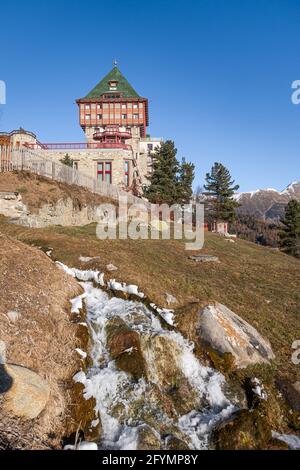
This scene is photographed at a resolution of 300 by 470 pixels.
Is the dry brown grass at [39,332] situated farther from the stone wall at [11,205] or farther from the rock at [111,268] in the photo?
the stone wall at [11,205]

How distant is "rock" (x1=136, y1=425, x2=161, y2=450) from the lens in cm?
565

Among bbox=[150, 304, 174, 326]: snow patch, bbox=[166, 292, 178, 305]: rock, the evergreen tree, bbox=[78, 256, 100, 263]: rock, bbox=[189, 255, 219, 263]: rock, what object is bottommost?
bbox=[150, 304, 174, 326]: snow patch

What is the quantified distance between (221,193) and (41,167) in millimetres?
28057

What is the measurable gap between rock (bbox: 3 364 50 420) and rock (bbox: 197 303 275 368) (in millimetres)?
4401

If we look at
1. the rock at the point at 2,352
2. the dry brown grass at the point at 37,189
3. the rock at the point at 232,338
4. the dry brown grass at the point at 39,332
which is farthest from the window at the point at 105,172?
the rock at the point at 2,352

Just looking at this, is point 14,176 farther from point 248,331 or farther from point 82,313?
point 248,331

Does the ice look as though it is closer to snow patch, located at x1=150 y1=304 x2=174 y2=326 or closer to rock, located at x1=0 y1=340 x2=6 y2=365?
snow patch, located at x1=150 y1=304 x2=174 y2=326

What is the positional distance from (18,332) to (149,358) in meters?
3.11

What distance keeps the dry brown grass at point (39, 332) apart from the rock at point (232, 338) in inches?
139

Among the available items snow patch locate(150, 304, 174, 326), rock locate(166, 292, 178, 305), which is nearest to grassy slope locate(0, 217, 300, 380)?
rock locate(166, 292, 178, 305)

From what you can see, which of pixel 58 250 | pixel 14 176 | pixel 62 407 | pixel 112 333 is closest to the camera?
pixel 62 407

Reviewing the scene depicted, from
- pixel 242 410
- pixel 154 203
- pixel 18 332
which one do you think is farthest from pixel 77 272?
pixel 154 203

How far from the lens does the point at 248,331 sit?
29.9 feet

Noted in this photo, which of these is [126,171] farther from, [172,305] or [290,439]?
[290,439]
